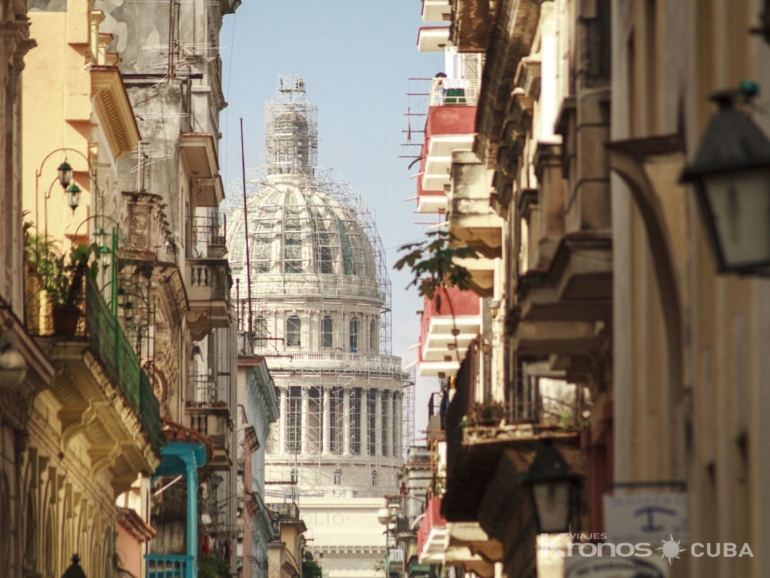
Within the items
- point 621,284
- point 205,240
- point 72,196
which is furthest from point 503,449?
point 205,240

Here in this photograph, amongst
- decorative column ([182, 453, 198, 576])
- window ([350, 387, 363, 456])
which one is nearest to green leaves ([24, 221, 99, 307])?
decorative column ([182, 453, 198, 576])

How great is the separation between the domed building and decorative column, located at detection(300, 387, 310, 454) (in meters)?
0.08

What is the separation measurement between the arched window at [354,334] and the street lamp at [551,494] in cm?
17523

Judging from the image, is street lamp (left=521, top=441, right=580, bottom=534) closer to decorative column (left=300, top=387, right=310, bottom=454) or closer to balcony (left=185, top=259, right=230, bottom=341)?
balcony (left=185, top=259, right=230, bottom=341)

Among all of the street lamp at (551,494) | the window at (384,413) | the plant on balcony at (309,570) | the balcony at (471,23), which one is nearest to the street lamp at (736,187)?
the street lamp at (551,494)

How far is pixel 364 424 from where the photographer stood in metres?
191

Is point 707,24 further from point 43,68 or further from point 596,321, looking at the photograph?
point 43,68

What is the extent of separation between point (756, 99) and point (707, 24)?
2021 millimetres

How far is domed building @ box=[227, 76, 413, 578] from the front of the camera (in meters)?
186

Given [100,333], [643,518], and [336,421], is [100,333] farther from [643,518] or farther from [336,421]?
[336,421]

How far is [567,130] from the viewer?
50.5 feet

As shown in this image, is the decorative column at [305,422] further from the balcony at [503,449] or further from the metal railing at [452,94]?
the balcony at [503,449]

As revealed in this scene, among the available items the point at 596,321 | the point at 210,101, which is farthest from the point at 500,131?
the point at 210,101

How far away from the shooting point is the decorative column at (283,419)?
7411 inches
